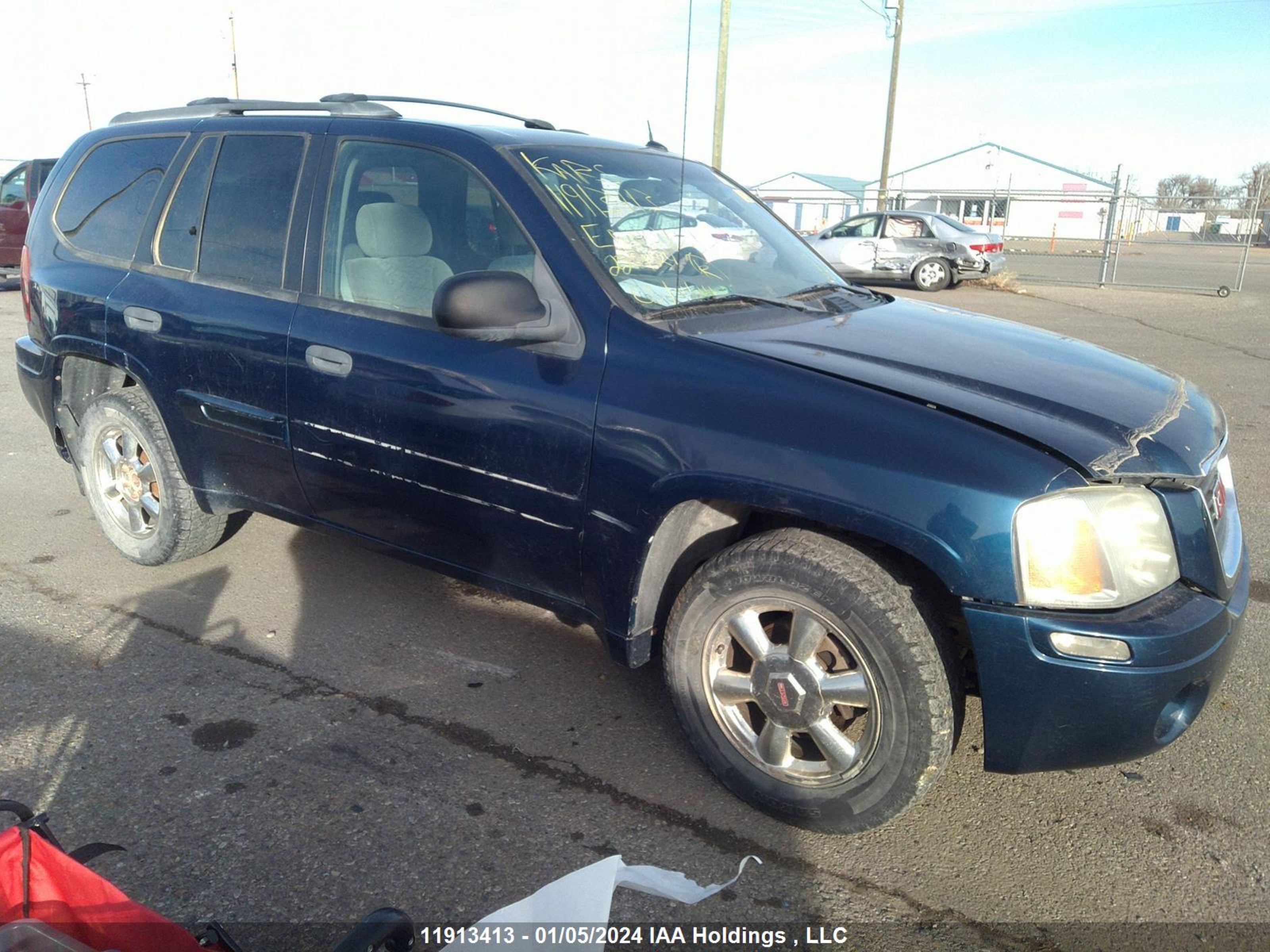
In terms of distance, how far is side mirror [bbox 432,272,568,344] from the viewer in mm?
2660

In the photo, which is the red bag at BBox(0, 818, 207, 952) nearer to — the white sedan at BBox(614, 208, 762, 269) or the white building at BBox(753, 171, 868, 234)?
the white sedan at BBox(614, 208, 762, 269)

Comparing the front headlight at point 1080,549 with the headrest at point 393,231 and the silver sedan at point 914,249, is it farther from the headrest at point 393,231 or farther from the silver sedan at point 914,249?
the silver sedan at point 914,249

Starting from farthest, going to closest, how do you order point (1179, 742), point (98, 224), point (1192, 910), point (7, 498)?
1. point (7, 498)
2. point (98, 224)
3. point (1179, 742)
4. point (1192, 910)

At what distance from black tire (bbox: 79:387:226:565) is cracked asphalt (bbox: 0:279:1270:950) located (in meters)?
0.20

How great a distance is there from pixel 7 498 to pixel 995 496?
522 centimetres

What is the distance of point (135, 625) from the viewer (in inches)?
148

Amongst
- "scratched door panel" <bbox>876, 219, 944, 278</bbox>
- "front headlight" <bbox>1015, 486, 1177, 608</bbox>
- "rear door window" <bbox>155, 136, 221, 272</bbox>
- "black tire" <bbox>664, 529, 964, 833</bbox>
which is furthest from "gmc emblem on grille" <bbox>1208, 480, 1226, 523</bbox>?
"scratched door panel" <bbox>876, 219, 944, 278</bbox>

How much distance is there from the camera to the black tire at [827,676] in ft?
7.72

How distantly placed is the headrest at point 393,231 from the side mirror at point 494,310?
1.82ft

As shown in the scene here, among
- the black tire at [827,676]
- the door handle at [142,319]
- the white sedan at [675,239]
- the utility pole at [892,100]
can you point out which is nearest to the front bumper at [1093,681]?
the black tire at [827,676]

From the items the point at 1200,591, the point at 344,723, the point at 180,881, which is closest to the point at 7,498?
the point at 344,723

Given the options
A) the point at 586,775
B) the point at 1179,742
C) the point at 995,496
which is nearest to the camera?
the point at 995,496

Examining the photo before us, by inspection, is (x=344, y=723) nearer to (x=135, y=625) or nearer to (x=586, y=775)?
(x=586, y=775)

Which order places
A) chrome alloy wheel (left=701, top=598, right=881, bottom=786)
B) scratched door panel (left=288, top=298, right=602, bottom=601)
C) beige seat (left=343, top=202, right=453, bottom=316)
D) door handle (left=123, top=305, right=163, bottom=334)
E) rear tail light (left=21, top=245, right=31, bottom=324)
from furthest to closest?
rear tail light (left=21, top=245, right=31, bottom=324) → door handle (left=123, top=305, right=163, bottom=334) → beige seat (left=343, top=202, right=453, bottom=316) → scratched door panel (left=288, top=298, right=602, bottom=601) → chrome alloy wheel (left=701, top=598, right=881, bottom=786)
